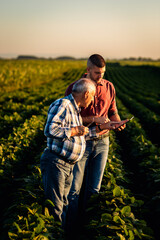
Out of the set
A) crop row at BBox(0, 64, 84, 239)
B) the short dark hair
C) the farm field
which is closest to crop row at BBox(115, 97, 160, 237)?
the farm field

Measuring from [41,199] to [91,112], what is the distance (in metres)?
1.36

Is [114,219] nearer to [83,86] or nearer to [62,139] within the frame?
[62,139]

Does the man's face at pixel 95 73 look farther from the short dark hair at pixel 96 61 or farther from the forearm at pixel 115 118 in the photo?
the forearm at pixel 115 118

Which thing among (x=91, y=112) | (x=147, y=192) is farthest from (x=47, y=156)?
(x=147, y=192)

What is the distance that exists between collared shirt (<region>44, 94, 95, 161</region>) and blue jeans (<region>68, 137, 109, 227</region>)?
0.41 meters

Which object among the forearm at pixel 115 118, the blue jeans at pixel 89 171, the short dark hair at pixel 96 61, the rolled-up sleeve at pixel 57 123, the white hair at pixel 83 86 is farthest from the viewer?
the forearm at pixel 115 118

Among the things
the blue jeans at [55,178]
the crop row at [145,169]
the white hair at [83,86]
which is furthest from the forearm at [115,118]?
the crop row at [145,169]

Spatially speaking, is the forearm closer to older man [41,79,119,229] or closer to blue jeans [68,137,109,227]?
blue jeans [68,137,109,227]

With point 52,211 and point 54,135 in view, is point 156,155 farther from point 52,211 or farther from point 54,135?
point 54,135

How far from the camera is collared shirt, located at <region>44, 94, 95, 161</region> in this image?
230 centimetres

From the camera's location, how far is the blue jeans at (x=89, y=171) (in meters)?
2.92

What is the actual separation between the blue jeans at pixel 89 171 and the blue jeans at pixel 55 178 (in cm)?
23

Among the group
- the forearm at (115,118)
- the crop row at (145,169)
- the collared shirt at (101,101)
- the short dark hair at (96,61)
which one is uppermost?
the short dark hair at (96,61)

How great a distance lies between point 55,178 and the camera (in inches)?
98.1
